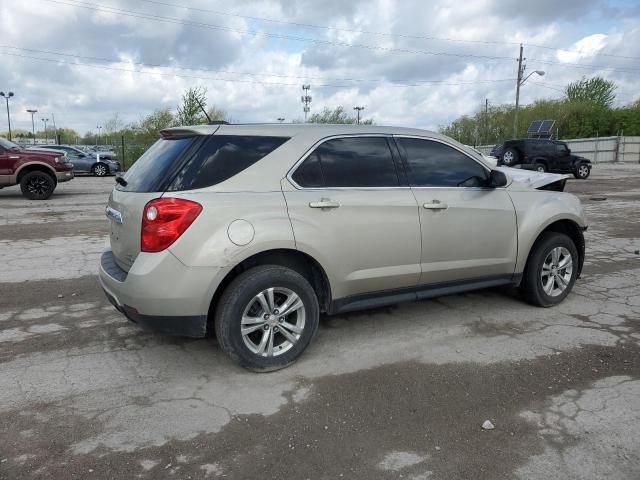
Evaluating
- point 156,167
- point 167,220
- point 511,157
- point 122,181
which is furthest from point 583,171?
point 167,220

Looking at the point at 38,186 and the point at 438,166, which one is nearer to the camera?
the point at 438,166

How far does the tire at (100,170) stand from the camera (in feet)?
81.9

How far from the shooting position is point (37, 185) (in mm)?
14188

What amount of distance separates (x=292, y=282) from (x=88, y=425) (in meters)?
1.53

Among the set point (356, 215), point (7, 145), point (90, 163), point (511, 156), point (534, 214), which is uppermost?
point (7, 145)

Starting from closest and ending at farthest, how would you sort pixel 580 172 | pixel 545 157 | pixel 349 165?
pixel 349 165 → pixel 545 157 → pixel 580 172

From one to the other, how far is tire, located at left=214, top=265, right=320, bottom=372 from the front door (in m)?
1.16

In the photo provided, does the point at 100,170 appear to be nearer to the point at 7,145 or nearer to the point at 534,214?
the point at 7,145

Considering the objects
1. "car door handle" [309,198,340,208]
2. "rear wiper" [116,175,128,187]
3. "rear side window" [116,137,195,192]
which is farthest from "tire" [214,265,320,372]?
"rear wiper" [116,175,128,187]

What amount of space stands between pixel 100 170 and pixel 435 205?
2403 cm

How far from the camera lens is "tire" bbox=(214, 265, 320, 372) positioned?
3.49m

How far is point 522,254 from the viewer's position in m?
4.84

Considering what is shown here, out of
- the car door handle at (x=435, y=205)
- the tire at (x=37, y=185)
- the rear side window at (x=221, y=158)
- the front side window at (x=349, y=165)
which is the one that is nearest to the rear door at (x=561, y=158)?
the tire at (x=37, y=185)

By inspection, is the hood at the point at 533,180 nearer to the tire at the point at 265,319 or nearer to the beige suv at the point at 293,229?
the beige suv at the point at 293,229
